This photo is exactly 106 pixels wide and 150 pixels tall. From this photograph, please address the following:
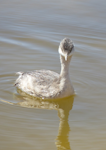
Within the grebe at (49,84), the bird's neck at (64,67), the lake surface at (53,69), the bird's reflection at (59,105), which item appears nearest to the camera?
the lake surface at (53,69)

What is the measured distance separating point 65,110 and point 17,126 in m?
1.46

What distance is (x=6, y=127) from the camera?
259 inches

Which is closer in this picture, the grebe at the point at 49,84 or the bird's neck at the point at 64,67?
the bird's neck at the point at 64,67

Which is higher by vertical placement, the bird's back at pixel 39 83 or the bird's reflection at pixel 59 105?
the bird's back at pixel 39 83

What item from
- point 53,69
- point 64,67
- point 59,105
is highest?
point 64,67

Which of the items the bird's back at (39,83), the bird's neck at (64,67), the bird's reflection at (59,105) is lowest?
the bird's reflection at (59,105)

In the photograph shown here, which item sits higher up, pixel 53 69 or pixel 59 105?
pixel 53 69

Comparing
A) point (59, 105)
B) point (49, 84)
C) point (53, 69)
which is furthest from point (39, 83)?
point (53, 69)

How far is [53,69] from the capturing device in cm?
958

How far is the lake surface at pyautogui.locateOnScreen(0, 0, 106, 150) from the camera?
6.36 m

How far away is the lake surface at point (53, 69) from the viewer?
20.9 feet

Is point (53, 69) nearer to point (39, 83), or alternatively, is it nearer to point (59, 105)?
point (39, 83)

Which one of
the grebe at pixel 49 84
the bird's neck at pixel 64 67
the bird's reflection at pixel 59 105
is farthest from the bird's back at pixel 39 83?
the bird's neck at pixel 64 67

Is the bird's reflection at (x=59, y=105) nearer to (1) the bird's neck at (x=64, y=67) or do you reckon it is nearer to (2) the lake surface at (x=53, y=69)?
(2) the lake surface at (x=53, y=69)
